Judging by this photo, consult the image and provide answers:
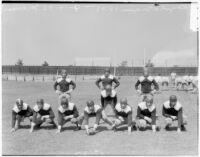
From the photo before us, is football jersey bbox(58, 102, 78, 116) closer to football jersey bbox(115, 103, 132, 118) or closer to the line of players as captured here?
the line of players

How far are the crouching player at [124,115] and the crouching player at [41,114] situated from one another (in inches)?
68.4

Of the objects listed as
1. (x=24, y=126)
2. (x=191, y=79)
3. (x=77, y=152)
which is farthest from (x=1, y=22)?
(x=191, y=79)

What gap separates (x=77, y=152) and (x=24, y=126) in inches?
125

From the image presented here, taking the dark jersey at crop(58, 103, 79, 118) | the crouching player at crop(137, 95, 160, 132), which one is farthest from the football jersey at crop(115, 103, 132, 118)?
the dark jersey at crop(58, 103, 79, 118)

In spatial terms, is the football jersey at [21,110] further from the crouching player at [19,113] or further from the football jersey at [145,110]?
the football jersey at [145,110]

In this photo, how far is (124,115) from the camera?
949 centimetres

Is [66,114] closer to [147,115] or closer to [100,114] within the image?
[100,114]

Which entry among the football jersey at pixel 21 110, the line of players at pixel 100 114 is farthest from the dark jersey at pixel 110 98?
the football jersey at pixel 21 110

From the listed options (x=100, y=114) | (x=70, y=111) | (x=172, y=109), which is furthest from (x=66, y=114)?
(x=172, y=109)

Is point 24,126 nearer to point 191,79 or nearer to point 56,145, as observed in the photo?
point 56,145

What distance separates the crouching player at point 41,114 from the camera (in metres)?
9.61

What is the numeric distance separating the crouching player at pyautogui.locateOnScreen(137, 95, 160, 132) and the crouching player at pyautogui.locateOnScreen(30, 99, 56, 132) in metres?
2.34

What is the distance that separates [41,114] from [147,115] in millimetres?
2862

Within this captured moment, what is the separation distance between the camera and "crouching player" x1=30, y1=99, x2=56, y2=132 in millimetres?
9609
